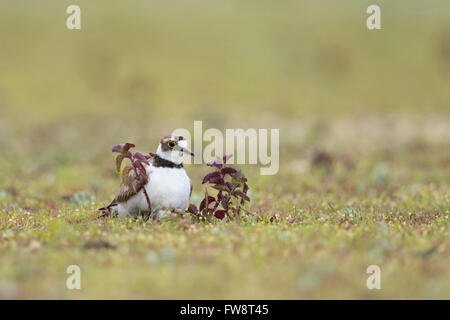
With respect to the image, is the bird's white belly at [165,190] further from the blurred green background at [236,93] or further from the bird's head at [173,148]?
the blurred green background at [236,93]

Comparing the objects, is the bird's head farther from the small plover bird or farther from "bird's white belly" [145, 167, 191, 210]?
"bird's white belly" [145, 167, 191, 210]

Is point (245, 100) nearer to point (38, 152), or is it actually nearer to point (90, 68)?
point (90, 68)

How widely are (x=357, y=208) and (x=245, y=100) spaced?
149 feet

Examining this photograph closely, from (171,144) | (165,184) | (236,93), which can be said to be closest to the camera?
(165,184)

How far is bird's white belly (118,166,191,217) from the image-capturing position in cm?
976

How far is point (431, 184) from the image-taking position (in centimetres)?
1650

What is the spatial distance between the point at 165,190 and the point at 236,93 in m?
51.5

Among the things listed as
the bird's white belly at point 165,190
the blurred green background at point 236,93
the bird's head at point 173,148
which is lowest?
the bird's white belly at point 165,190

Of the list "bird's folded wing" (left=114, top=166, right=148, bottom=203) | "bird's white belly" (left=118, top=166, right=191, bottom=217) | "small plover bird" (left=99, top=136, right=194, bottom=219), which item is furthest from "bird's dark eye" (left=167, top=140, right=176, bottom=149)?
"bird's folded wing" (left=114, top=166, right=148, bottom=203)

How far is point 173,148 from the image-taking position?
32.4 feet

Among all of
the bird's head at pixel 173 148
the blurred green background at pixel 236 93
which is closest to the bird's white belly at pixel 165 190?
the bird's head at pixel 173 148

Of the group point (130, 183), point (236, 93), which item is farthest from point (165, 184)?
point (236, 93)

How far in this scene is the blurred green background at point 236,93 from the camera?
16.5 meters

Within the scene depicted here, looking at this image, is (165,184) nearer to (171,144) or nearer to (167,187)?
(167,187)
